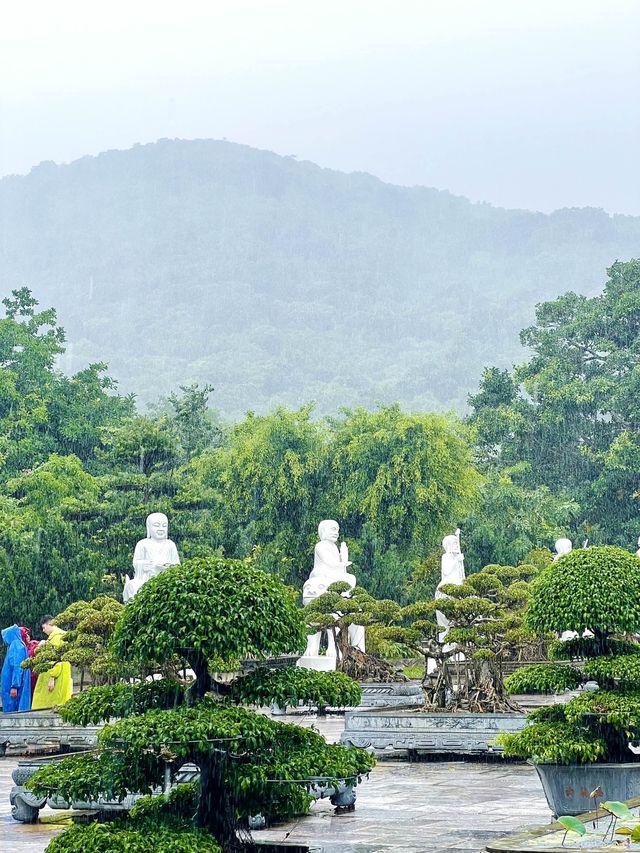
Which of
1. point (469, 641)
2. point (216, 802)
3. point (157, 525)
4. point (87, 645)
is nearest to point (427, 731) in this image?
point (469, 641)

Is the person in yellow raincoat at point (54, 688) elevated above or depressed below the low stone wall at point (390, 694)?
above

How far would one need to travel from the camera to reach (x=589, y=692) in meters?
8.49

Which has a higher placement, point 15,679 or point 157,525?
point 157,525

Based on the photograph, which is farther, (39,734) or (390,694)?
(390,694)

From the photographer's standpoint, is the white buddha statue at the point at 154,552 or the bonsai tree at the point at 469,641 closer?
the bonsai tree at the point at 469,641

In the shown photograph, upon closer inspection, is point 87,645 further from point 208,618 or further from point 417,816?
point 208,618

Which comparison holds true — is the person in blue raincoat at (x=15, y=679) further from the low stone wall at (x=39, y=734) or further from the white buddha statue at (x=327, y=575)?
the white buddha statue at (x=327, y=575)

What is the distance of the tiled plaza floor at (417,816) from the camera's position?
26.9 ft

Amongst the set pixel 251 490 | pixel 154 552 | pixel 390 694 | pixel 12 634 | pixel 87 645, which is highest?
pixel 251 490

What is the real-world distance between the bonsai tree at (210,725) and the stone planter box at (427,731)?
20.3ft

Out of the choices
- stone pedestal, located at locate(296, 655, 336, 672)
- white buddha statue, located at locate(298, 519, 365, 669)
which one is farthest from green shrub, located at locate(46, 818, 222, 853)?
white buddha statue, located at locate(298, 519, 365, 669)

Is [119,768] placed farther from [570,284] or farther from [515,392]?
[570,284]

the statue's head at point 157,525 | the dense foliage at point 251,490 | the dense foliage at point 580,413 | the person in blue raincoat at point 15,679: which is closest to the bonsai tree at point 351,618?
the statue's head at point 157,525

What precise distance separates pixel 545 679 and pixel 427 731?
4.80m
